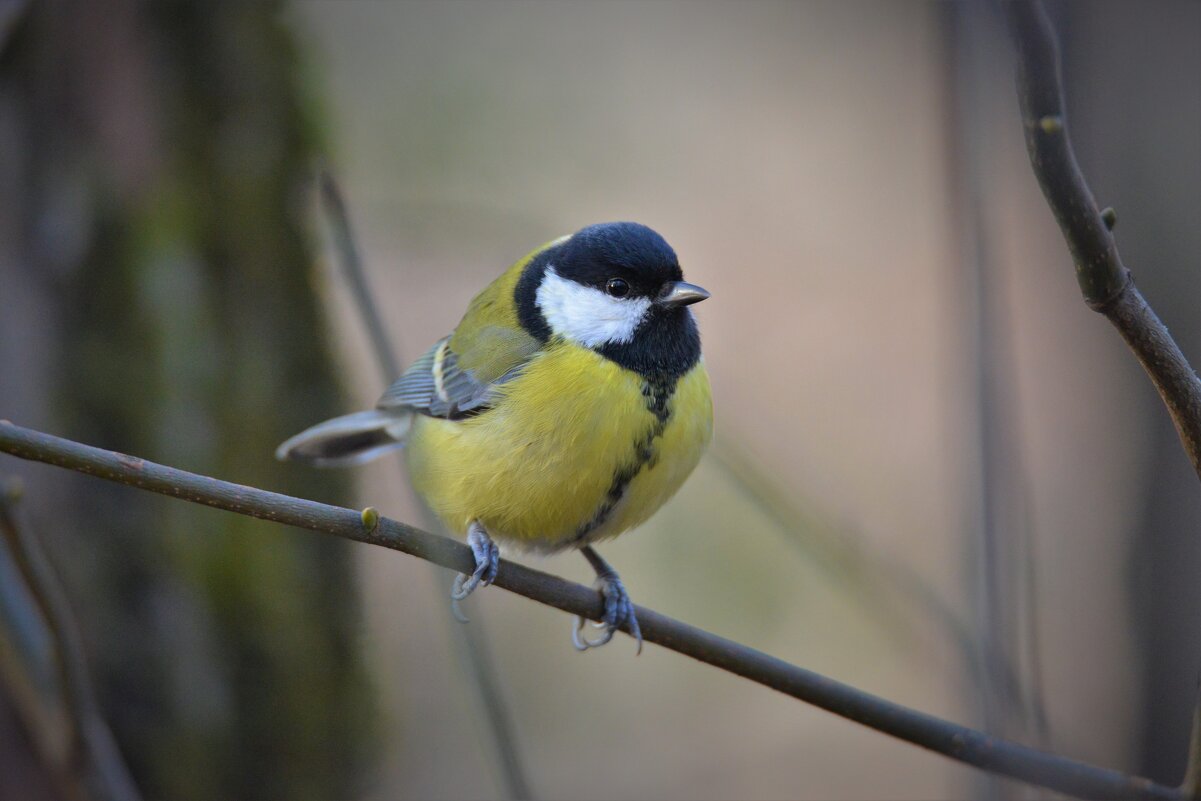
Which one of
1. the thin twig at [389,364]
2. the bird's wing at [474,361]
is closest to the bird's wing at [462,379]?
the bird's wing at [474,361]

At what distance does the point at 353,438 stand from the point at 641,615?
1.09 m

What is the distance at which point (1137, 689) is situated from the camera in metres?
2.54

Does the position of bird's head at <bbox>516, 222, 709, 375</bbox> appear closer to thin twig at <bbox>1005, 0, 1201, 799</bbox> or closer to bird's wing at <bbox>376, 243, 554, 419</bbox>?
bird's wing at <bbox>376, 243, 554, 419</bbox>

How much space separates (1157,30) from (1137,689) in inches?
61.6

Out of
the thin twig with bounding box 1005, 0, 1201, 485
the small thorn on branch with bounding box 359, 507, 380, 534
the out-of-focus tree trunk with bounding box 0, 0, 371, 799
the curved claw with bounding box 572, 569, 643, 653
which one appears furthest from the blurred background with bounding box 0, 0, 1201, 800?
the small thorn on branch with bounding box 359, 507, 380, 534

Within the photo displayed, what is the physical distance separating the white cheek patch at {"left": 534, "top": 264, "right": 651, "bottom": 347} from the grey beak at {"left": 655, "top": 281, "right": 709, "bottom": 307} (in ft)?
0.11

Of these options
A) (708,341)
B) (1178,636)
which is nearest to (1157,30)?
(1178,636)

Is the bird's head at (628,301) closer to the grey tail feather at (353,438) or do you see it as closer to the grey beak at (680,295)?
the grey beak at (680,295)

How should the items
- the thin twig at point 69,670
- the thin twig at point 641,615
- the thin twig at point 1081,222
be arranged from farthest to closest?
the thin twig at point 69,670
the thin twig at point 641,615
the thin twig at point 1081,222

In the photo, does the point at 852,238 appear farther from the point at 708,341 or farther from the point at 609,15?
the point at 609,15

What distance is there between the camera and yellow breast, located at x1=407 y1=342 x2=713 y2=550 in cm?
191

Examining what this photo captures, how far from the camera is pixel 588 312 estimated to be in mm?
2129

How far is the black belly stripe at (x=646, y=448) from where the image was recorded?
75.7 inches

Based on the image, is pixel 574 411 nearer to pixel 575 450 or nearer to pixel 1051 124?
pixel 575 450
